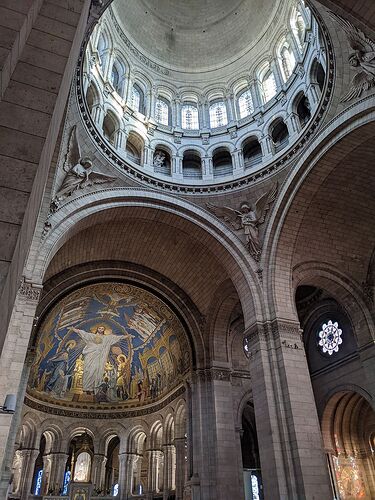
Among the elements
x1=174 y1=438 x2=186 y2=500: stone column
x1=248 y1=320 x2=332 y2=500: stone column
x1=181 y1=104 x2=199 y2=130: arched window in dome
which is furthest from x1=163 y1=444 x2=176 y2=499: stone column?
x1=181 y1=104 x2=199 y2=130: arched window in dome

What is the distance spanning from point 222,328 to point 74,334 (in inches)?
376

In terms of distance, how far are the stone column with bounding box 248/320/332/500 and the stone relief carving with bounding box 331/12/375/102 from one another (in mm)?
8303

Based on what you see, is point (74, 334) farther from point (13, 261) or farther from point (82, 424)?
point (13, 261)

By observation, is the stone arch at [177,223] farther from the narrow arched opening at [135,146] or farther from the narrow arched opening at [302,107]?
the narrow arched opening at [302,107]

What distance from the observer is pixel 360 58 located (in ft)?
38.6

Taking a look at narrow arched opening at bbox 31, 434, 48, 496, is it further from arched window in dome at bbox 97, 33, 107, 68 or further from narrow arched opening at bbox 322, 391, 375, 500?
arched window in dome at bbox 97, 33, 107, 68

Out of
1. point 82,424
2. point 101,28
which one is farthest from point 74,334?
point 101,28

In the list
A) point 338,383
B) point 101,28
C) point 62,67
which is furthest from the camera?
point 338,383

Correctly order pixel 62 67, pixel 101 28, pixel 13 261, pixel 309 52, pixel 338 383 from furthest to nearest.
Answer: pixel 338 383 < pixel 101 28 < pixel 309 52 < pixel 62 67 < pixel 13 261

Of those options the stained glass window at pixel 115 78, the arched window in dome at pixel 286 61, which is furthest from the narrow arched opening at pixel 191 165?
the arched window in dome at pixel 286 61

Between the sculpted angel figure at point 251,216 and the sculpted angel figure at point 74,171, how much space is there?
5.44 m

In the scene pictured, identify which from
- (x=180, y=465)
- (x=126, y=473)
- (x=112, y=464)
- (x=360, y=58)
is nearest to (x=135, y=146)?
(x=360, y=58)

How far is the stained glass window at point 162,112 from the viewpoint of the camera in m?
20.2

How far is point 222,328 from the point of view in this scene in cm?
2055
